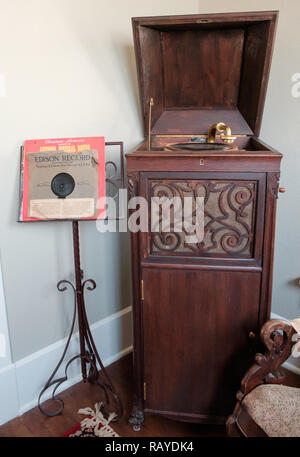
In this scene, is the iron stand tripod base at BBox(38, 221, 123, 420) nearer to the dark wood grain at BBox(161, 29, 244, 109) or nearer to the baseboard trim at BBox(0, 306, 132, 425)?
the baseboard trim at BBox(0, 306, 132, 425)

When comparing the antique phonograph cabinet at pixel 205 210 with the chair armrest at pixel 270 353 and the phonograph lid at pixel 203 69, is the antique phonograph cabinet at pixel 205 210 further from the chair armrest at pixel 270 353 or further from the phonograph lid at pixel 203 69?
the chair armrest at pixel 270 353

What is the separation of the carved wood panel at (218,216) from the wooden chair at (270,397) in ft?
0.95

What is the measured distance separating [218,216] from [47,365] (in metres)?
1.06

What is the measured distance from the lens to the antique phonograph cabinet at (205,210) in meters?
1.40

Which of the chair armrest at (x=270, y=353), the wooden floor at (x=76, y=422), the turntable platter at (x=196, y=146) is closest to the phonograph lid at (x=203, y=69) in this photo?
the turntable platter at (x=196, y=146)

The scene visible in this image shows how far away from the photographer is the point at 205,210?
4.69 feet

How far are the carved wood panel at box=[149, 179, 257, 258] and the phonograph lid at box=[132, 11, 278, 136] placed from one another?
47cm

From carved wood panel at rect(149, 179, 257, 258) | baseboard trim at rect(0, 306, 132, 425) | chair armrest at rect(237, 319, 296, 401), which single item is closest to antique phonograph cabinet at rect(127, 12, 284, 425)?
carved wood panel at rect(149, 179, 257, 258)

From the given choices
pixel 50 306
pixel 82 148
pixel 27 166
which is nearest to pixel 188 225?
pixel 82 148

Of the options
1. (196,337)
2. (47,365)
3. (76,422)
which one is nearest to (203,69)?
(196,337)

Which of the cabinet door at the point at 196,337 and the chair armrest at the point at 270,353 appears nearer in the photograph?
the chair armrest at the point at 270,353

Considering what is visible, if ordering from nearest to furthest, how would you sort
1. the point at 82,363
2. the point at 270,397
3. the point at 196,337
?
the point at 270,397
the point at 196,337
the point at 82,363

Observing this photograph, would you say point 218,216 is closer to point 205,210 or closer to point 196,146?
point 205,210

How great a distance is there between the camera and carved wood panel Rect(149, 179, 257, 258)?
1.40 meters
